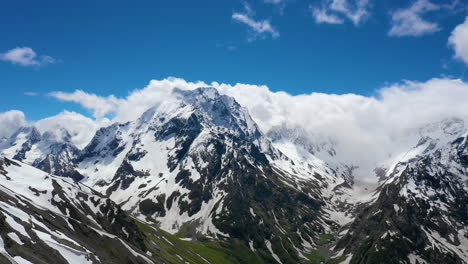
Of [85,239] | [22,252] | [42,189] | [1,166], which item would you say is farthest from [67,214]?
[22,252]

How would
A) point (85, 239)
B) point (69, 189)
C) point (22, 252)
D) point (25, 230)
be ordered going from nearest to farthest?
1. point (22, 252)
2. point (25, 230)
3. point (85, 239)
4. point (69, 189)

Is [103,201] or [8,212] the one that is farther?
[103,201]

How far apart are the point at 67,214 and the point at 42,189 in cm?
1857

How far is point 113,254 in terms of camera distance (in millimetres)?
142250

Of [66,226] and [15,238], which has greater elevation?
[66,226]

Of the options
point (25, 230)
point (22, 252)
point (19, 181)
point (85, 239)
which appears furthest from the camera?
point (19, 181)

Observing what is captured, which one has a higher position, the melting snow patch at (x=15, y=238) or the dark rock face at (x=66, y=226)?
the dark rock face at (x=66, y=226)

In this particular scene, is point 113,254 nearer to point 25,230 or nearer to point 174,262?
point 25,230

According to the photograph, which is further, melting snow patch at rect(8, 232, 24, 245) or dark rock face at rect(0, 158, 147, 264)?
dark rock face at rect(0, 158, 147, 264)

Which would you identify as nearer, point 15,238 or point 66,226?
point 15,238

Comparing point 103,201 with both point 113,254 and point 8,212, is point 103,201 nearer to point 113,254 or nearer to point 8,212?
point 113,254

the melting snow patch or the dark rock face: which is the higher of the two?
the dark rock face

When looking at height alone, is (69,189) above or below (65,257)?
above

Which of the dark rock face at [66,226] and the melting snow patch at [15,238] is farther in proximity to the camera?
the dark rock face at [66,226]
